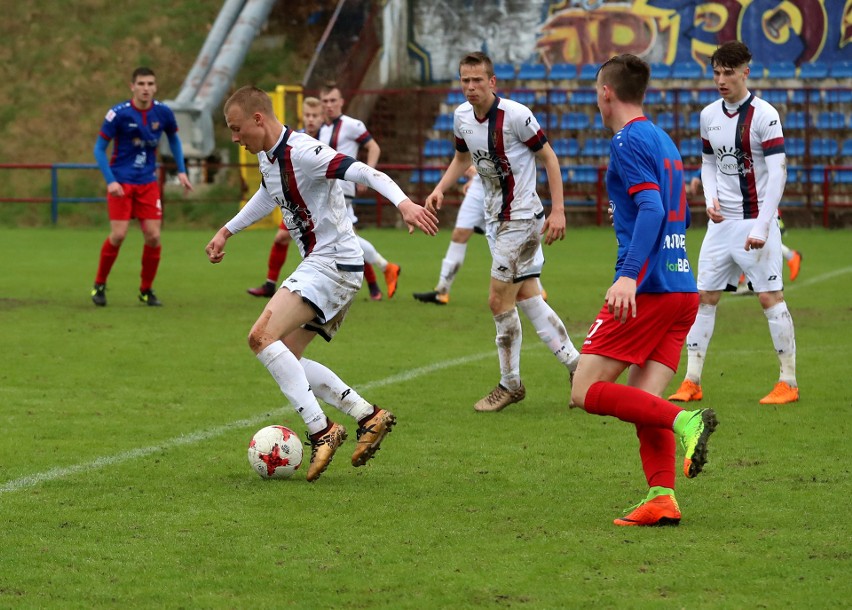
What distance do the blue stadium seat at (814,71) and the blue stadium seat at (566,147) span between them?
4996mm

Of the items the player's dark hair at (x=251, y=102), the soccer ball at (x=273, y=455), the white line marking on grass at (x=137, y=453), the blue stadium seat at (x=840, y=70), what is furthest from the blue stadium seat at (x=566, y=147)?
the soccer ball at (x=273, y=455)

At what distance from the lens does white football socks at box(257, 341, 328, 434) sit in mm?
6488

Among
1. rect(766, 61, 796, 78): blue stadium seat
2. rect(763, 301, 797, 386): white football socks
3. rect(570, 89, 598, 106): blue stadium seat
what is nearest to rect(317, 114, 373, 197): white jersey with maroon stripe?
rect(763, 301, 797, 386): white football socks

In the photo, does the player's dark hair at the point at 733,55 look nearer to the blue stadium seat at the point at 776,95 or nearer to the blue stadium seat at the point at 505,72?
the blue stadium seat at the point at 776,95

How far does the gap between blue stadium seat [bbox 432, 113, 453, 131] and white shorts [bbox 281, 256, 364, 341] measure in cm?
2196

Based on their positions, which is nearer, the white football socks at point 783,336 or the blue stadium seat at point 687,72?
the white football socks at point 783,336

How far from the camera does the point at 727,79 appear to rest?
26.7ft

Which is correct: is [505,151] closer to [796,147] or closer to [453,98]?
[796,147]

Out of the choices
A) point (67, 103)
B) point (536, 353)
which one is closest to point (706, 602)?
point (536, 353)

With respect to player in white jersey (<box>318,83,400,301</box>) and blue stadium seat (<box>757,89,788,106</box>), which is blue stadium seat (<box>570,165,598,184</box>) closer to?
blue stadium seat (<box>757,89,788,106</box>)

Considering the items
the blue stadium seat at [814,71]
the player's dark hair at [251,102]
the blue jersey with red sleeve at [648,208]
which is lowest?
the blue jersey with red sleeve at [648,208]

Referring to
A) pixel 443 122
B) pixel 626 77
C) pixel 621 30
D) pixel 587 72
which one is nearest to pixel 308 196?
pixel 626 77

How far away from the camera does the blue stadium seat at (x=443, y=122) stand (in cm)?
2864

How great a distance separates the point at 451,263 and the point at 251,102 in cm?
747
